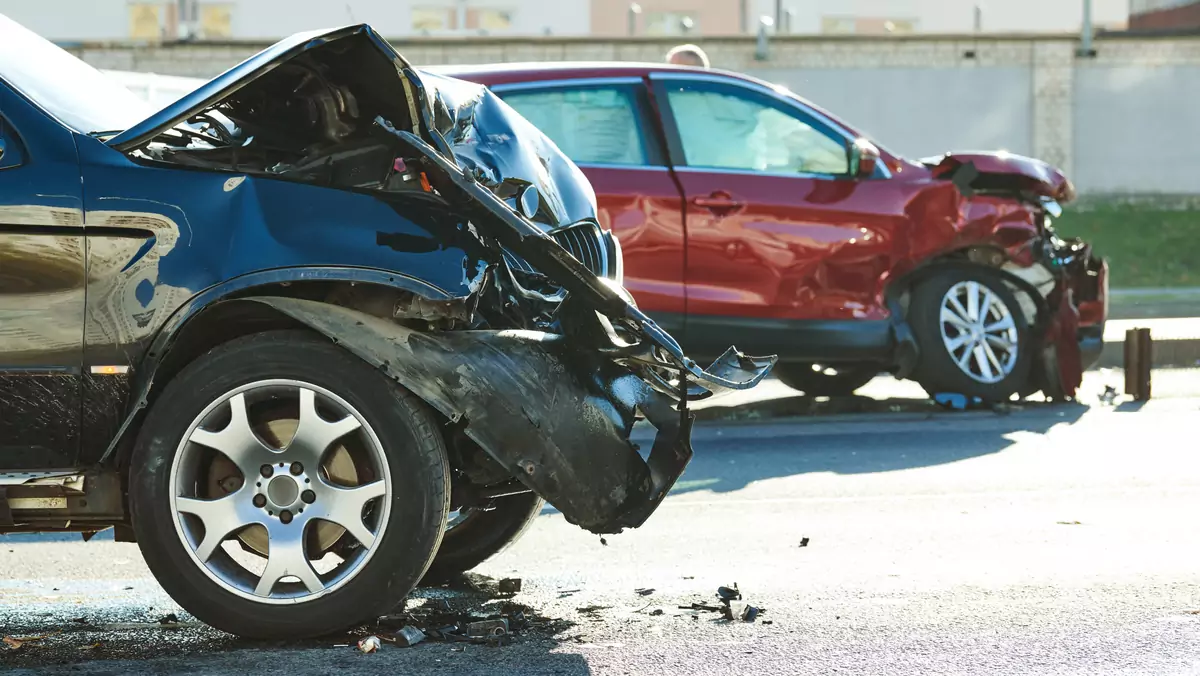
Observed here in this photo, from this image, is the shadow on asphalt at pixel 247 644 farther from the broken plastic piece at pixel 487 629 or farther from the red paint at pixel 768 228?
the red paint at pixel 768 228

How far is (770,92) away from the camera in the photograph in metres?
9.29

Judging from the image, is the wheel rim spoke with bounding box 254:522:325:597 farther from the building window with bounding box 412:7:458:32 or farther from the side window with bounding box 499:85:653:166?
the building window with bounding box 412:7:458:32

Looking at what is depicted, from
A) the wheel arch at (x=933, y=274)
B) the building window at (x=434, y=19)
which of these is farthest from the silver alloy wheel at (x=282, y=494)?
the building window at (x=434, y=19)

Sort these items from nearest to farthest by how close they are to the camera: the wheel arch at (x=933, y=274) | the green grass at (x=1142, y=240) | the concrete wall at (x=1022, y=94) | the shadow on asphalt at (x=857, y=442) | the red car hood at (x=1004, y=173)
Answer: the shadow on asphalt at (x=857, y=442), the wheel arch at (x=933, y=274), the red car hood at (x=1004, y=173), the green grass at (x=1142, y=240), the concrete wall at (x=1022, y=94)

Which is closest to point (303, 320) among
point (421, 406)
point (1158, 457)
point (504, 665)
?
point (421, 406)

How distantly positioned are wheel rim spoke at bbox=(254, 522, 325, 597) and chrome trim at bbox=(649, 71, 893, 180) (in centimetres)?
518

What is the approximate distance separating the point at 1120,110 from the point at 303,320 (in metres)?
28.0

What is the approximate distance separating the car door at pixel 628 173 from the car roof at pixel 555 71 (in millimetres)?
51

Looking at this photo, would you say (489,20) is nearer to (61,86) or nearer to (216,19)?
(216,19)

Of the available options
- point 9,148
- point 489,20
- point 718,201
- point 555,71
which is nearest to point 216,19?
point 489,20

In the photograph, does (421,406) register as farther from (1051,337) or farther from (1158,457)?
(1051,337)

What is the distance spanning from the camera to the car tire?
9531 mm

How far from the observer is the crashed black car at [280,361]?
14.4 ft

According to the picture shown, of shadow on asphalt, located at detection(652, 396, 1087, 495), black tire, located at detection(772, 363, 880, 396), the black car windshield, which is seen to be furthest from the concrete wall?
the black car windshield
